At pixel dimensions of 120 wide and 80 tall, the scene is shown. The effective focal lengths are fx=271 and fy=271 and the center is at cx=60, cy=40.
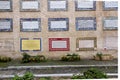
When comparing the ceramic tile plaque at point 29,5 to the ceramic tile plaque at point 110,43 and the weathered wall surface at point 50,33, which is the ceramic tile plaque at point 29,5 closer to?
the weathered wall surface at point 50,33

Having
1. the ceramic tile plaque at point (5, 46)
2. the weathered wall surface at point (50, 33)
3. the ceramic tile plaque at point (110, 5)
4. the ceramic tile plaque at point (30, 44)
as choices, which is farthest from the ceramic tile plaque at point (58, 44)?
the ceramic tile plaque at point (110, 5)

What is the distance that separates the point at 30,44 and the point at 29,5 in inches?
72.3

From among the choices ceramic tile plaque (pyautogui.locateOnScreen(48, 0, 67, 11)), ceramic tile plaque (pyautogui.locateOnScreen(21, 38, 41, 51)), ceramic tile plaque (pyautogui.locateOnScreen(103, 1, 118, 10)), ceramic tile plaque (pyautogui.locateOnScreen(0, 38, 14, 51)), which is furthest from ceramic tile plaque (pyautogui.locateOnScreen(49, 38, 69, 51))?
ceramic tile plaque (pyautogui.locateOnScreen(103, 1, 118, 10))

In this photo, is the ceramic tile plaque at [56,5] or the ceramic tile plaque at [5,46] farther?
the ceramic tile plaque at [56,5]

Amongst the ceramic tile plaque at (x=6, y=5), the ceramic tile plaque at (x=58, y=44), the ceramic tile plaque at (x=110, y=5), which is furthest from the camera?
the ceramic tile plaque at (x=110, y=5)

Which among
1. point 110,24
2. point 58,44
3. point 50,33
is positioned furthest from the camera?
point 110,24

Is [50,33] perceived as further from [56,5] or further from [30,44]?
[56,5]

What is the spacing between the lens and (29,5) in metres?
12.7

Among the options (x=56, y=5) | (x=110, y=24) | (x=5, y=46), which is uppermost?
(x=56, y=5)

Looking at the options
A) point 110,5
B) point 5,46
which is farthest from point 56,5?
point 5,46

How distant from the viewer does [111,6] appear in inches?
507

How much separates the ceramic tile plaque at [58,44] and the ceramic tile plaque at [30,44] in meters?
0.56

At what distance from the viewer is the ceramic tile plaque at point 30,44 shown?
498 inches

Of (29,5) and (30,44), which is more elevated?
(29,5)
